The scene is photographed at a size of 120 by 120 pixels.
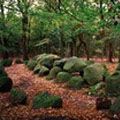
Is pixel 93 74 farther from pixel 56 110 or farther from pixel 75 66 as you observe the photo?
pixel 56 110

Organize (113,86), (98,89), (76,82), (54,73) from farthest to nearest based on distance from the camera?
(54,73)
(76,82)
(98,89)
(113,86)

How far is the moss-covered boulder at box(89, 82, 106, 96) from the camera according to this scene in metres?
15.7

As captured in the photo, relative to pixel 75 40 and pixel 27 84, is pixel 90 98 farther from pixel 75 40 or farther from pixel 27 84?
pixel 75 40

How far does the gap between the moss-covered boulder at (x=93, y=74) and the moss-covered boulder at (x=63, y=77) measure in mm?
1339

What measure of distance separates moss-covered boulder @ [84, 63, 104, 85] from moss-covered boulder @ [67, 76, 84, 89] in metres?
0.31

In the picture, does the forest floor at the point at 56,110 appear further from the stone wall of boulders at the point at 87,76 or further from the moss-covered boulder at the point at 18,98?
the stone wall of boulders at the point at 87,76

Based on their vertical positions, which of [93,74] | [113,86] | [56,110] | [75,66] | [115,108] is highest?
[75,66]

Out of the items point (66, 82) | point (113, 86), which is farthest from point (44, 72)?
point (113, 86)

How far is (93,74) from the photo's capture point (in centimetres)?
1795

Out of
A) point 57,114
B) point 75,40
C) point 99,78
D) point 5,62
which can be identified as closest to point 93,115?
point 57,114

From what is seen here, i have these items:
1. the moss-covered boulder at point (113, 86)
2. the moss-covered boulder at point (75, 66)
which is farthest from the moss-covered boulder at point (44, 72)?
the moss-covered boulder at point (113, 86)

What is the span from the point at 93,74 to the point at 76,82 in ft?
3.17

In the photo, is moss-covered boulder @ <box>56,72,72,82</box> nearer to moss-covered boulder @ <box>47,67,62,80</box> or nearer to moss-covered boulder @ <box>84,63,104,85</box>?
moss-covered boulder @ <box>47,67,62,80</box>

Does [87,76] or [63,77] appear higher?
[87,76]
